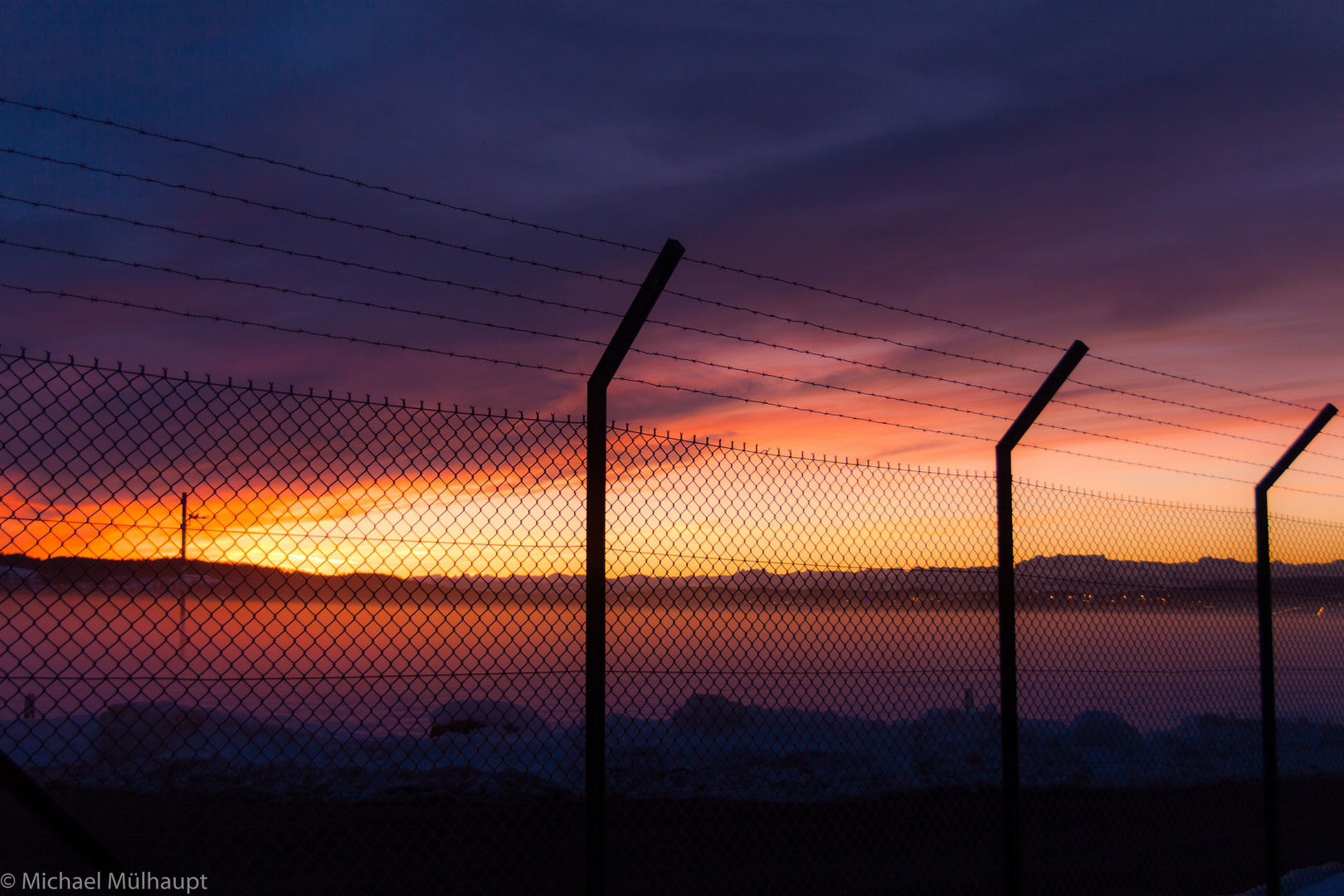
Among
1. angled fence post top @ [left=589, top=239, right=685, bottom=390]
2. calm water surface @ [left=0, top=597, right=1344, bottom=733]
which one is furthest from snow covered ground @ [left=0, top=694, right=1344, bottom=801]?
angled fence post top @ [left=589, top=239, right=685, bottom=390]

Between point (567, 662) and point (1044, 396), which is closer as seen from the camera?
point (1044, 396)

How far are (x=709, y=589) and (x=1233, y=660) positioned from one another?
32.2 metres

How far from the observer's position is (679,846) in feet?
23.6

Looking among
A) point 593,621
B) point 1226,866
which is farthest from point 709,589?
point 1226,866

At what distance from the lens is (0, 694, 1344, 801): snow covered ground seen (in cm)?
828

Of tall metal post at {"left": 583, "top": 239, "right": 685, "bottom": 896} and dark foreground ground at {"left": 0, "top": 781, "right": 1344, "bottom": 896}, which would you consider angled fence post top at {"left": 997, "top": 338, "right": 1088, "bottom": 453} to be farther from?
dark foreground ground at {"left": 0, "top": 781, "right": 1344, "bottom": 896}

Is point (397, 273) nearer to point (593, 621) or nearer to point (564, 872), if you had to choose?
point (593, 621)

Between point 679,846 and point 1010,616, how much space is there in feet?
13.2

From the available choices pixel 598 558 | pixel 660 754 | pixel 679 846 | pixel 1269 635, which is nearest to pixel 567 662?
pixel 660 754

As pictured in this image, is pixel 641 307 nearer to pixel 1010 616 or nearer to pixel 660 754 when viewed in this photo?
pixel 1010 616

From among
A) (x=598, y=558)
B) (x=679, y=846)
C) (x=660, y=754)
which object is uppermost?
(x=598, y=558)

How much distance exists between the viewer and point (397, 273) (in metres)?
3.56

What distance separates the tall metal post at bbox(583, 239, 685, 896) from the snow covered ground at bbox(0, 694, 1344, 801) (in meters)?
4.08

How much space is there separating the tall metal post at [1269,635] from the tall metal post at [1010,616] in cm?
216
